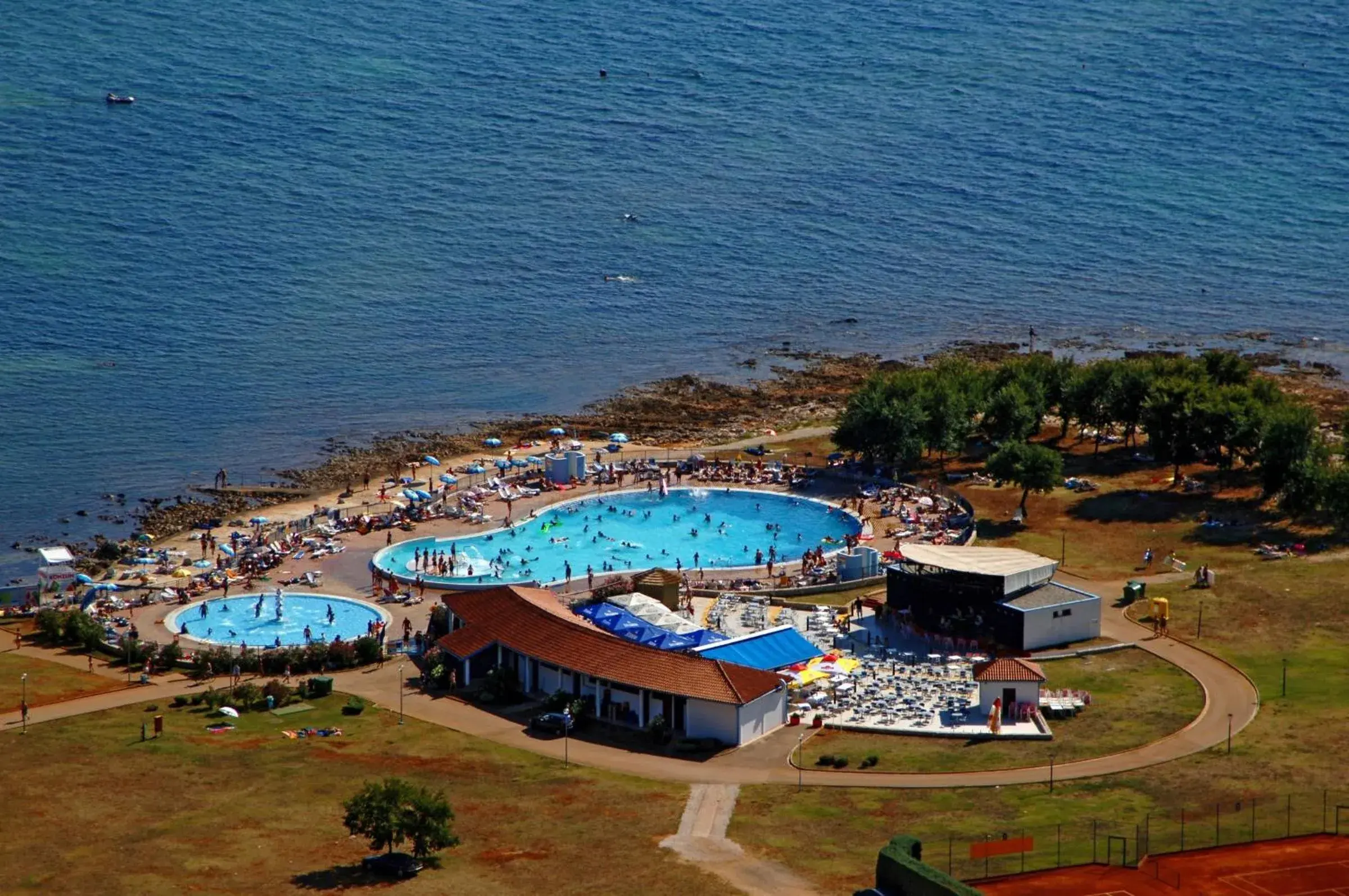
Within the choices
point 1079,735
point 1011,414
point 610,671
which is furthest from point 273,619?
point 1011,414

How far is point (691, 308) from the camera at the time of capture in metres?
180

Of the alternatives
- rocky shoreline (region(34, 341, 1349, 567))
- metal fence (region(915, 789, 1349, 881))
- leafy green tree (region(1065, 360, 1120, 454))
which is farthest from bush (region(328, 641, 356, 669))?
leafy green tree (region(1065, 360, 1120, 454))

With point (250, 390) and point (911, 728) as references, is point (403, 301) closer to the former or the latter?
point (250, 390)

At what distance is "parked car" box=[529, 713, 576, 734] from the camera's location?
88.6 m

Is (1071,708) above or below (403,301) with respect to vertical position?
below

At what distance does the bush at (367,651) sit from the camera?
98250 millimetres

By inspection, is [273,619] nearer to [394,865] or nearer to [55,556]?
[55,556]

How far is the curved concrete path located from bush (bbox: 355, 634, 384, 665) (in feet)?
3.15

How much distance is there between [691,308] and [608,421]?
34.6 meters

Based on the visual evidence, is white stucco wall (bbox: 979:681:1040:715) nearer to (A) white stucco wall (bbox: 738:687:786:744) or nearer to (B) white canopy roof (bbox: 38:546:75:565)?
(A) white stucco wall (bbox: 738:687:786:744)

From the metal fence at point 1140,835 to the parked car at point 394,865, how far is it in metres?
19.2

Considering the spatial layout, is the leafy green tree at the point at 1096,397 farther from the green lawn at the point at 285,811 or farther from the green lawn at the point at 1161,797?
the green lawn at the point at 285,811

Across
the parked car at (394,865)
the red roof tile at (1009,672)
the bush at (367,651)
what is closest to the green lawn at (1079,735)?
the red roof tile at (1009,672)

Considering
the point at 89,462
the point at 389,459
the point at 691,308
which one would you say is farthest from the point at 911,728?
the point at 691,308
